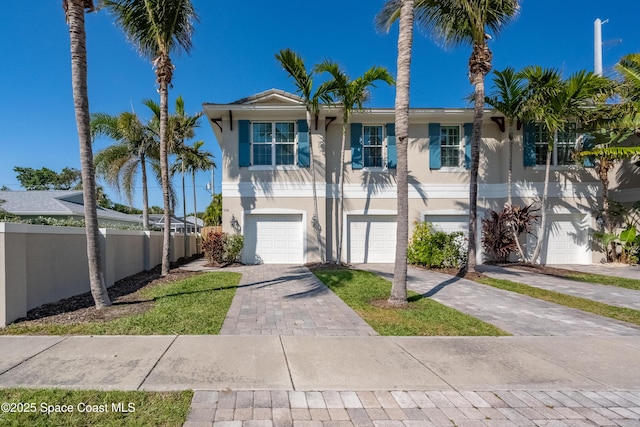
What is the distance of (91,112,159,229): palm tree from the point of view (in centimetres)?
1588

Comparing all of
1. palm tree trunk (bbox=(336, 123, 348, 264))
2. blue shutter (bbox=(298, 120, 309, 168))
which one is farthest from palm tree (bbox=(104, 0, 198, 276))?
palm tree trunk (bbox=(336, 123, 348, 264))

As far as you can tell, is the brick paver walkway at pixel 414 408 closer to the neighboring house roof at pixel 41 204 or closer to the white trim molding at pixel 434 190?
the white trim molding at pixel 434 190

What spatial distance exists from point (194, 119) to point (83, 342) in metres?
15.5

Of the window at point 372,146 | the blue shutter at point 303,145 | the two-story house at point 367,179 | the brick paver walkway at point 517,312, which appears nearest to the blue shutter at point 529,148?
the two-story house at point 367,179

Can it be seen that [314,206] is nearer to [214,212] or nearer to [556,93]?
[556,93]

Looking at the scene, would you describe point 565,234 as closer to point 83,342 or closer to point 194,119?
point 83,342

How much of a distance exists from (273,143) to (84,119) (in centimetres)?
829

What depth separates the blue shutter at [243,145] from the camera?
46.3ft

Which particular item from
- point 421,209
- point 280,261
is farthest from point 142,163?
point 421,209

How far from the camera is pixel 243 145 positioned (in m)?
14.1

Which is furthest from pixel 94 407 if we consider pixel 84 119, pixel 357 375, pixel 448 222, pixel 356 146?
pixel 448 222

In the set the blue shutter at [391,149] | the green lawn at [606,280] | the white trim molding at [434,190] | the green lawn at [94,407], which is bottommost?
the green lawn at [606,280]

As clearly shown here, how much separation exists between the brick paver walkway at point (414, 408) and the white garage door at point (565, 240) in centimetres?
1302

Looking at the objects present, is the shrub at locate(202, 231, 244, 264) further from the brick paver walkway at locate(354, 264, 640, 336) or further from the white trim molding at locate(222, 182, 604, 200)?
the brick paver walkway at locate(354, 264, 640, 336)
